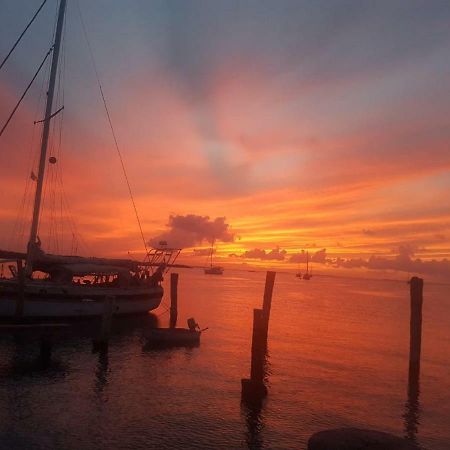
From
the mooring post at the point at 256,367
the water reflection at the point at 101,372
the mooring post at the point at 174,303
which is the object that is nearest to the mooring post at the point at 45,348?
the water reflection at the point at 101,372

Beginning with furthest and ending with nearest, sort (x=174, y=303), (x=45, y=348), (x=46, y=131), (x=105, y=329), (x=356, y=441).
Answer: (x=174, y=303) → (x=46, y=131) → (x=105, y=329) → (x=45, y=348) → (x=356, y=441)

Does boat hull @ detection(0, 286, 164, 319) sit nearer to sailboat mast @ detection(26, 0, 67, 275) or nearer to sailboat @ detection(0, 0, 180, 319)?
sailboat @ detection(0, 0, 180, 319)

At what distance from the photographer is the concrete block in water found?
429 inches

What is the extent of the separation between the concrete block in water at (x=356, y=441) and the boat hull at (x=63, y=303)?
2395 cm

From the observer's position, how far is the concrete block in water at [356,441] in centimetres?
1089

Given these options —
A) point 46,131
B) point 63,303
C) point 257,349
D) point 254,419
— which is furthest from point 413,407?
point 46,131

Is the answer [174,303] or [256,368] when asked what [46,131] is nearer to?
[174,303]

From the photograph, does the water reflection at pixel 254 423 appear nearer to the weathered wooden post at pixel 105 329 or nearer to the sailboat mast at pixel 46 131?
the weathered wooden post at pixel 105 329

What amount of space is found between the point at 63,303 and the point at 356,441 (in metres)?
32.1

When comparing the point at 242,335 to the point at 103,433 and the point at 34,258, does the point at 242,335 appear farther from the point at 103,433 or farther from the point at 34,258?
the point at 103,433

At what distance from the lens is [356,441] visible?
11180 mm

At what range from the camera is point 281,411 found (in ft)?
66.7

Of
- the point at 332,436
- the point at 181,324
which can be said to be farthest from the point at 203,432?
the point at 181,324

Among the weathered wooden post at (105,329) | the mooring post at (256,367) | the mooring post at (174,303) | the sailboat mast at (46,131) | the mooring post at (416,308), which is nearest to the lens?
the mooring post at (256,367)
